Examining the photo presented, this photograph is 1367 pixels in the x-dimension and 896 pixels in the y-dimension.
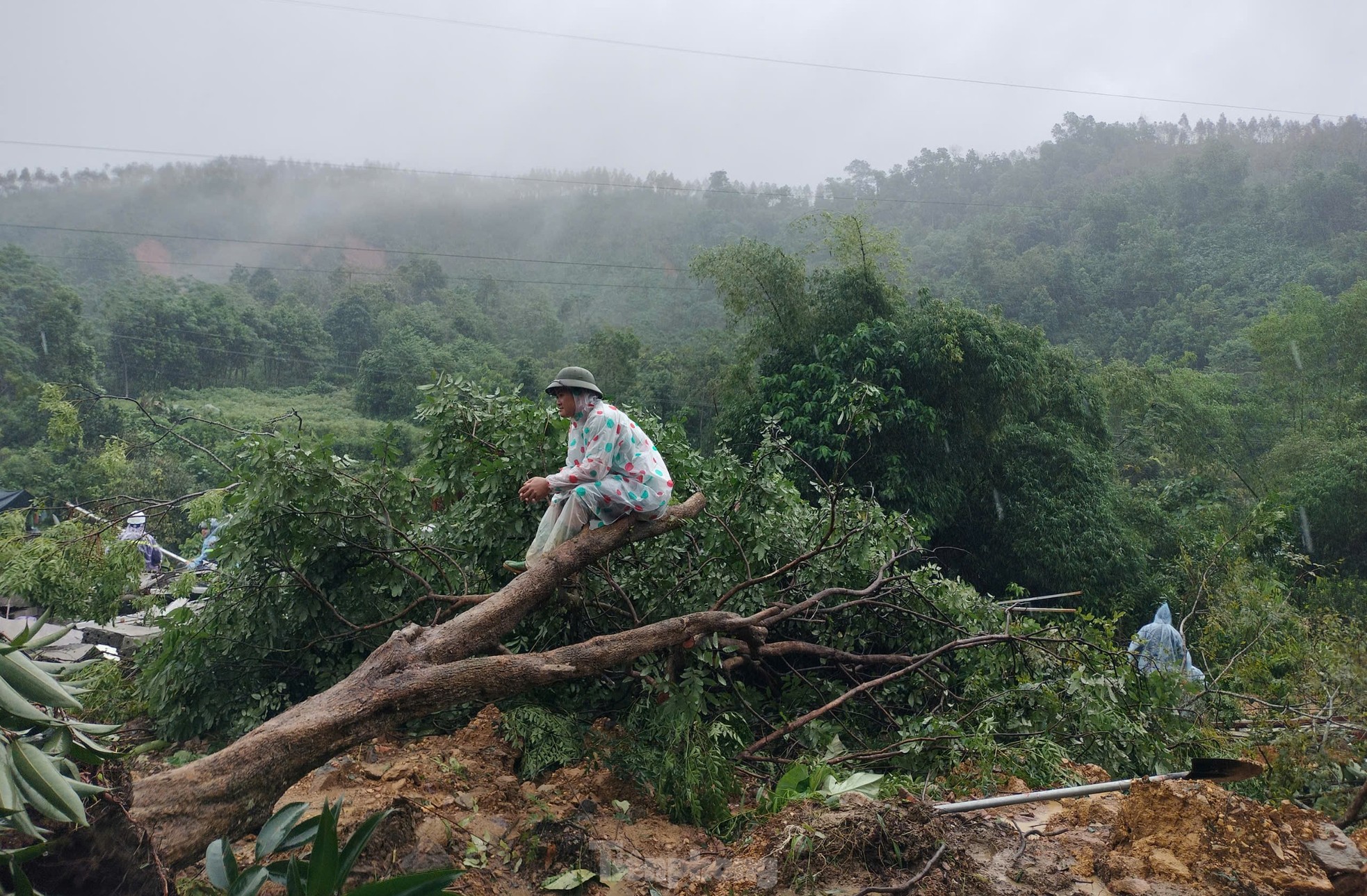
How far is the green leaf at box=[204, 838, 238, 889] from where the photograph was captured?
2.18 metres

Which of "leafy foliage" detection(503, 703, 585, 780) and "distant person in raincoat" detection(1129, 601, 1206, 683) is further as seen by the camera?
"distant person in raincoat" detection(1129, 601, 1206, 683)

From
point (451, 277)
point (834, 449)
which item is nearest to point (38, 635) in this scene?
point (834, 449)

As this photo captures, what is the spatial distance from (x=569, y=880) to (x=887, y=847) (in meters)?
1.19

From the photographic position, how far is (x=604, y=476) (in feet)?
14.3

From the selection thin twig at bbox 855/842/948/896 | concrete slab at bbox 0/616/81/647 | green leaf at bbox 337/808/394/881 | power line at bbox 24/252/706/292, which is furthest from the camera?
power line at bbox 24/252/706/292

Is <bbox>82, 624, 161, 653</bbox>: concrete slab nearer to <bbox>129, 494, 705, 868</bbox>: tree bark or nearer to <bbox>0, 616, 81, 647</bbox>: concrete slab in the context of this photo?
<bbox>0, 616, 81, 647</bbox>: concrete slab

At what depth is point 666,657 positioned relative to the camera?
5059mm

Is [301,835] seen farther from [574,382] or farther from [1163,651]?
[1163,651]

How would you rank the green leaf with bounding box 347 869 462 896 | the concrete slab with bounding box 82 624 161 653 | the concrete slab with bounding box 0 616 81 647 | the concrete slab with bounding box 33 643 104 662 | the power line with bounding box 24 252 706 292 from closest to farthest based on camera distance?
the green leaf with bounding box 347 869 462 896
the concrete slab with bounding box 33 643 104 662
the concrete slab with bounding box 0 616 81 647
the concrete slab with bounding box 82 624 161 653
the power line with bounding box 24 252 706 292

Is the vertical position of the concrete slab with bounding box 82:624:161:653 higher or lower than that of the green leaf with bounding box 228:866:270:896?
lower

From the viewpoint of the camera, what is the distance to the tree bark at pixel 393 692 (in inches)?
101

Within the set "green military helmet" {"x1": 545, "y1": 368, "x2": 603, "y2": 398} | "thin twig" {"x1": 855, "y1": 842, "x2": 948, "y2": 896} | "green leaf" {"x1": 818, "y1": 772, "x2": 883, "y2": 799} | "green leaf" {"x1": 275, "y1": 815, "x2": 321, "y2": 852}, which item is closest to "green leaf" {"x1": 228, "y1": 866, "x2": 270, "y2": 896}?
"green leaf" {"x1": 275, "y1": 815, "x2": 321, "y2": 852}

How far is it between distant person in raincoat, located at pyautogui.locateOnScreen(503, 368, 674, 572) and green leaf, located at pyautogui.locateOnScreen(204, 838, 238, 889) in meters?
2.12

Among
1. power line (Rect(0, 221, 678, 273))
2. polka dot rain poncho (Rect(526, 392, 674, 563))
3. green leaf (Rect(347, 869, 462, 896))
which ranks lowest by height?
green leaf (Rect(347, 869, 462, 896))
